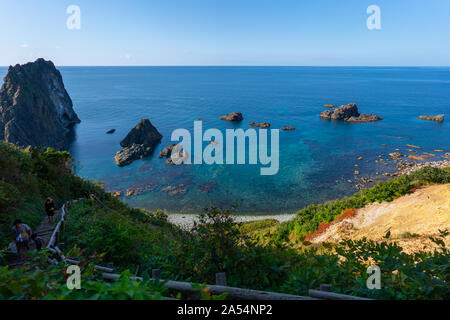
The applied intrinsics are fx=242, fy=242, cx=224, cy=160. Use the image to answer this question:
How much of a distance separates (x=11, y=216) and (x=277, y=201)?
1323 inches

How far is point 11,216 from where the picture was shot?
11148 mm

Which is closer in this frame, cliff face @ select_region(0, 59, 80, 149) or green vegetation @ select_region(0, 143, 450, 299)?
green vegetation @ select_region(0, 143, 450, 299)

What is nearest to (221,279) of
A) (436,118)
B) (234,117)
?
(234,117)

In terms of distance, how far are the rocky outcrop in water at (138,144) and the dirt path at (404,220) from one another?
47.7 meters

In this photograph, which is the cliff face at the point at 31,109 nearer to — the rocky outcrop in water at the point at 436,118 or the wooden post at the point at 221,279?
the wooden post at the point at 221,279

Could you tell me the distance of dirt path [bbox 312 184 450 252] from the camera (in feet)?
48.6

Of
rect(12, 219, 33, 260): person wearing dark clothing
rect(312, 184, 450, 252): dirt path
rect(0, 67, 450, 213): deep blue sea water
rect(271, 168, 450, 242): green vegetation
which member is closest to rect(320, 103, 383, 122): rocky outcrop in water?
rect(0, 67, 450, 213): deep blue sea water

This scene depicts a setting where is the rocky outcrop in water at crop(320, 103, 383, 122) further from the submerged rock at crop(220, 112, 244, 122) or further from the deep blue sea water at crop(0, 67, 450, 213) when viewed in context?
the submerged rock at crop(220, 112, 244, 122)

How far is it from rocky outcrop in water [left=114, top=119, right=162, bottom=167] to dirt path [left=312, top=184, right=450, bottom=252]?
4775 cm

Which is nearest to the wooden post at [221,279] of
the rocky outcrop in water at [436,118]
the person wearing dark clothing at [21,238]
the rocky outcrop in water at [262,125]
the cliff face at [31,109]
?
the person wearing dark clothing at [21,238]

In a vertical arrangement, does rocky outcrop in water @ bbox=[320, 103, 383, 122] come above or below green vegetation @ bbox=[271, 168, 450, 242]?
above
